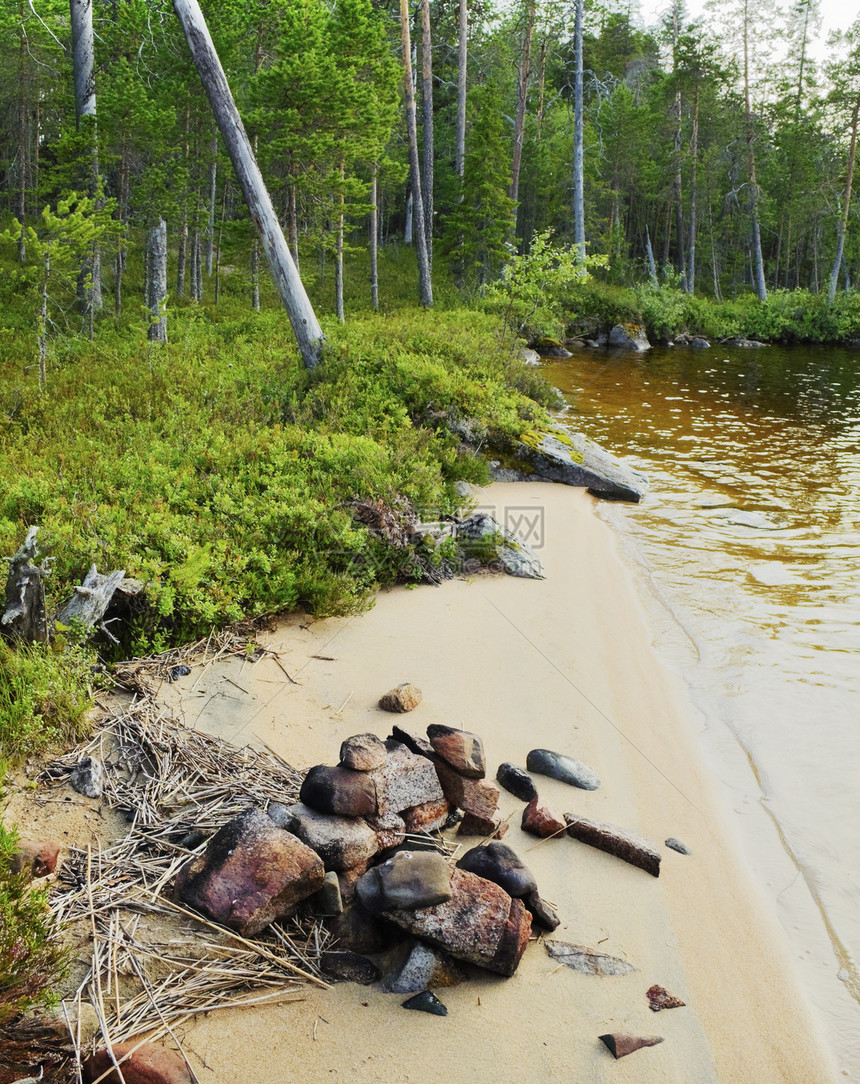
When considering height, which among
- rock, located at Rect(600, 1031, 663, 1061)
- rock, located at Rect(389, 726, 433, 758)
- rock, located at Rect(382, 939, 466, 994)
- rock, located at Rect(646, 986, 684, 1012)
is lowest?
rock, located at Rect(646, 986, 684, 1012)

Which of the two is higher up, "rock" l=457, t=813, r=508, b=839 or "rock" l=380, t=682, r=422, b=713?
"rock" l=380, t=682, r=422, b=713

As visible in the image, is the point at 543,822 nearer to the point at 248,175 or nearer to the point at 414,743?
the point at 414,743

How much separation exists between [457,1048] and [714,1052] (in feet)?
3.26

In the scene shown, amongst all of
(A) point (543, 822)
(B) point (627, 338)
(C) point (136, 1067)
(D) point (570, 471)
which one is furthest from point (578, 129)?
(C) point (136, 1067)

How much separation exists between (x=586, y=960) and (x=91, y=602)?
132 inches

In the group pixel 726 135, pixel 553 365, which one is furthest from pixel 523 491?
pixel 726 135

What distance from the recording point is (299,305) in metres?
12.2

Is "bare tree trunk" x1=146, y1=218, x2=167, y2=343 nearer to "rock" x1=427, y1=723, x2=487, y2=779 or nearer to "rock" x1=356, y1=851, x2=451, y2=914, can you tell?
"rock" x1=427, y1=723, x2=487, y2=779

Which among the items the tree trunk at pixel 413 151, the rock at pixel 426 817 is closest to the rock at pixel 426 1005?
the rock at pixel 426 817

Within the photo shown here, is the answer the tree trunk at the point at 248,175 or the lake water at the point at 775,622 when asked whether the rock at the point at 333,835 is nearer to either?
the lake water at the point at 775,622

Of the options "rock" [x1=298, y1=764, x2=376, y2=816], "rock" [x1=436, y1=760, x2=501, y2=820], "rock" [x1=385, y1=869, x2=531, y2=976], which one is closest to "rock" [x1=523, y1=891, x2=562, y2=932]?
"rock" [x1=385, y1=869, x2=531, y2=976]

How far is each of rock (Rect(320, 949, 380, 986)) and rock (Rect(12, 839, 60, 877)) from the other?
3.68ft

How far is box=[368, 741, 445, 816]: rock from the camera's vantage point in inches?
124

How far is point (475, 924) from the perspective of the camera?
2.62 metres
